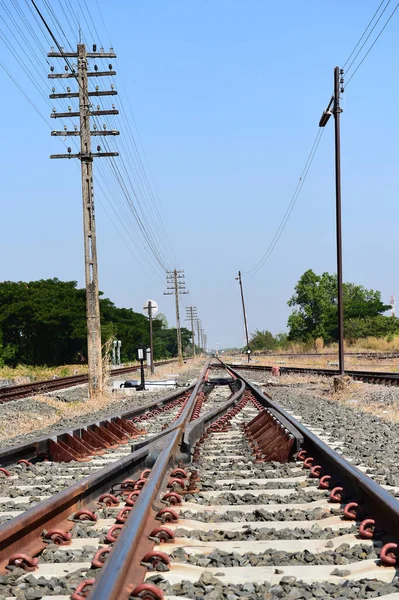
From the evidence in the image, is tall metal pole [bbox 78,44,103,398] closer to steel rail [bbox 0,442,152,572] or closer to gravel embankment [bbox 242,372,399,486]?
gravel embankment [bbox 242,372,399,486]

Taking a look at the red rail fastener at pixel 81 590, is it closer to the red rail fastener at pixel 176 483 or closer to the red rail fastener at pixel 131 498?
the red rail fastener at pixel 131 498

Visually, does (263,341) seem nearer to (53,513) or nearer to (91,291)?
(91,291)

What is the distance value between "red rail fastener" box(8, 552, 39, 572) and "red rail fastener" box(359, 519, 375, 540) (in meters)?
1.82

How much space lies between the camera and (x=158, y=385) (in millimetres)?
27891

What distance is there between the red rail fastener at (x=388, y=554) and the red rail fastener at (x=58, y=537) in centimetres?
181

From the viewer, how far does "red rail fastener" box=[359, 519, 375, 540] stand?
4402 millimetres

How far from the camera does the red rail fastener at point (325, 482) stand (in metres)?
6.11

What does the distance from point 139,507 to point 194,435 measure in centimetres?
465

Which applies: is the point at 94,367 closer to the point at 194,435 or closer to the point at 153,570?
the point at 194,435

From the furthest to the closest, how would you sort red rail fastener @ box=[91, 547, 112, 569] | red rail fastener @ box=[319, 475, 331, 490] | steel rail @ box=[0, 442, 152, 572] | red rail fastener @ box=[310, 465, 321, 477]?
red rail fastener @ box=[310, 465, 321, 477] → red rail fastener @ box=[319, 475, 331, 490] → steel rail @ box=[0, 442, 152, 572] → red rail fastener @ box=[91, 547, 112, 569]

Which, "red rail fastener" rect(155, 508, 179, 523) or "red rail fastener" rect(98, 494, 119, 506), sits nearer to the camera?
"red rail fastener" rect(155, 508, 179, 523)

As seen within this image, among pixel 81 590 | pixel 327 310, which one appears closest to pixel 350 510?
pixel 81 590

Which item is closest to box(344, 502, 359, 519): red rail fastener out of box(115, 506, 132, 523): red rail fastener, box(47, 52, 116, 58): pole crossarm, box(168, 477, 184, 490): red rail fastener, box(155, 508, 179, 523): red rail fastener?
box(155, 508, 179, 523): red rail fastener

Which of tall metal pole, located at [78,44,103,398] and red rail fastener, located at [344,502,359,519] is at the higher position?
tall metal pole, located at [78,44,103,398]
